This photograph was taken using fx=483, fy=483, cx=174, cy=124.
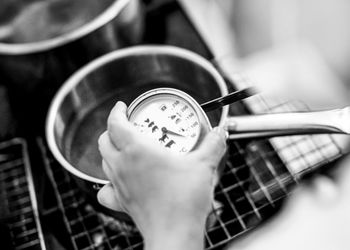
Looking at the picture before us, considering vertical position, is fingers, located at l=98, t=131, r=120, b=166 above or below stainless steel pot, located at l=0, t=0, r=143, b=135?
below

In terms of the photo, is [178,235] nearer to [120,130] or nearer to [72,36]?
[120,130]

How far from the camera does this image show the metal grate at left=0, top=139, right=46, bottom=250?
2.55ft

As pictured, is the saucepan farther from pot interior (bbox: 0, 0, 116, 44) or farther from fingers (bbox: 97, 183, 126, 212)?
pot interior (bbox: 0, 0, 116, 44)

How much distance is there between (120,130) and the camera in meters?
0.52

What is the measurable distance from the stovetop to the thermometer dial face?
0.66ft

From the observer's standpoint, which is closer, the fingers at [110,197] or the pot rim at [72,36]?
the fingers at [110,197]

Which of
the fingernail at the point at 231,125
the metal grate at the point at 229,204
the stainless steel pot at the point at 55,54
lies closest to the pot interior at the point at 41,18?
the stainless steel pot at the point at 55,54

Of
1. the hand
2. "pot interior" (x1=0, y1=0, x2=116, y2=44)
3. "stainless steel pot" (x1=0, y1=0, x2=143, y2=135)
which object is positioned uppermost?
"pot interior" (x1=0, y1=0, x2=116, y2=44)

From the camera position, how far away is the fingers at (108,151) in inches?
20.7

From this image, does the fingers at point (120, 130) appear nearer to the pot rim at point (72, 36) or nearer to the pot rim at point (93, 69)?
the pot rim at point (93, 69)

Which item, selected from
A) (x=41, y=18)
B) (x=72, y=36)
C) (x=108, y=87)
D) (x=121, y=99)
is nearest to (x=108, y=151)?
(x=121, y=99)

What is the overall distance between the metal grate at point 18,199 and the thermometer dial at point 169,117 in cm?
31

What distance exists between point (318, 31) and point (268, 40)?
20 centimetres

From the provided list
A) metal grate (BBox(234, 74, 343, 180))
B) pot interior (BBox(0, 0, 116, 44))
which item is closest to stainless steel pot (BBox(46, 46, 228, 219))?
metal grate (BBox(234, 74, 343, 180))
